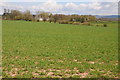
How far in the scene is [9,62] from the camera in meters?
10.1

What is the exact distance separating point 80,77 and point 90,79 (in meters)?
0.48

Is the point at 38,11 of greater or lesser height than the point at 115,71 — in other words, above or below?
above

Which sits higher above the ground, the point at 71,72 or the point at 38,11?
the point at 38,11

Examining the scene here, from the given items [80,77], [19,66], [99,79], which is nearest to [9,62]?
[19,66]

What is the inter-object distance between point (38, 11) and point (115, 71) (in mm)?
143874

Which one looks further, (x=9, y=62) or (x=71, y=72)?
(x=9, y=62)

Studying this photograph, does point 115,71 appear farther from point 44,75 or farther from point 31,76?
point 31,76

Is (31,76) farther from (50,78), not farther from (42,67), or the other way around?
(42,67)

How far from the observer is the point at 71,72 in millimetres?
8430

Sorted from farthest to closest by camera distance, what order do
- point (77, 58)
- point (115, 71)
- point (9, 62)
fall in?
point (77, 58) < point (9, 62) < point (115, 71)

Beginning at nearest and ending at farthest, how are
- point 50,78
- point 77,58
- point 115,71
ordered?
point 50,78, point 115,71, point 77,58

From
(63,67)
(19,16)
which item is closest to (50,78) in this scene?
(63,67)

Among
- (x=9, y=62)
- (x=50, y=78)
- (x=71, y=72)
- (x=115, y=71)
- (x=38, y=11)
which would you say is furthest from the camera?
(x=38, y=11)

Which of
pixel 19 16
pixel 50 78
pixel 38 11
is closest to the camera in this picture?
pixel 50 78
